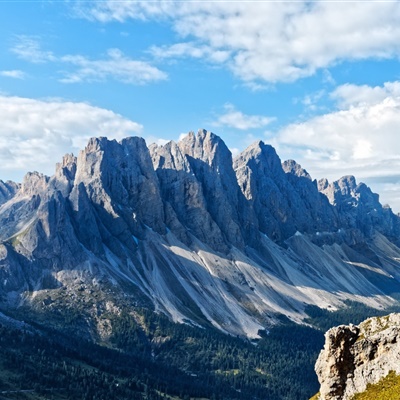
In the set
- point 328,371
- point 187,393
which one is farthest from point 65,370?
point 328,371

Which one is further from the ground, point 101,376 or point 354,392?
point 354,392

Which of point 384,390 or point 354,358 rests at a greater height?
point 354,358

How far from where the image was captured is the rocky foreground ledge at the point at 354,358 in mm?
39844

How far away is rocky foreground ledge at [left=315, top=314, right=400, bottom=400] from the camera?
39.8m

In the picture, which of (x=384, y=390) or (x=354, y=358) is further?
(x=354, y=358)

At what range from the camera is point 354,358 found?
136ft

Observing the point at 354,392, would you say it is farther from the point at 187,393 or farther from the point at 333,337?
the point at 187,393

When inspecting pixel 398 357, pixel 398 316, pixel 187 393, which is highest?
pixel 398 316

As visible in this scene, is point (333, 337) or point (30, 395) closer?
point (333, 337)

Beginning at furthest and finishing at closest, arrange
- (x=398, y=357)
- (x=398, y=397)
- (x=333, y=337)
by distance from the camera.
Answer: (x=333, y=337) → (x=398, y=357) → (x=398, y=397)

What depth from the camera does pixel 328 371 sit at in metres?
41.6

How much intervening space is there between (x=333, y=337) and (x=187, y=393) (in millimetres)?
171893

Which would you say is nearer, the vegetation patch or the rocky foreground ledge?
the vegetation patch

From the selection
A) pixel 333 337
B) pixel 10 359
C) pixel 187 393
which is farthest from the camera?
pixel 187 393
